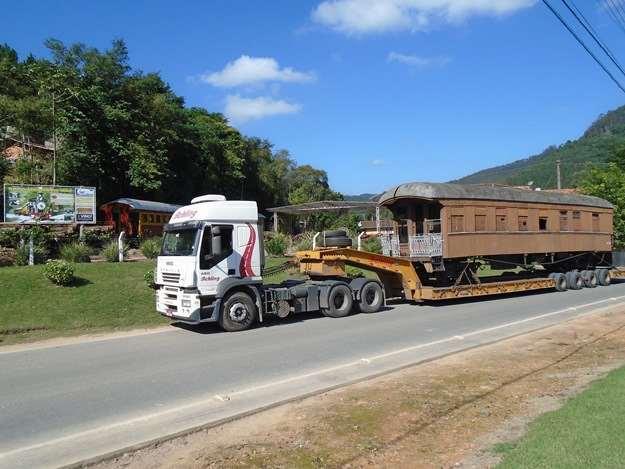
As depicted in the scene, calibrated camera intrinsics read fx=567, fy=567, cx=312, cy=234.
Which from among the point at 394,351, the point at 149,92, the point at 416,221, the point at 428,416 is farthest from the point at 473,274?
the point at 149,92

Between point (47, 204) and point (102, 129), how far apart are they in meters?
18.2

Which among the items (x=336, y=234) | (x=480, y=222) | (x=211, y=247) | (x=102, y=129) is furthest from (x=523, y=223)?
(x=102, y=129)

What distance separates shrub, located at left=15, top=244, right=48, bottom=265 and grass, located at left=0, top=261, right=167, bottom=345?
3.53 ft

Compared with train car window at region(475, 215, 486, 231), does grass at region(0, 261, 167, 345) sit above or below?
below

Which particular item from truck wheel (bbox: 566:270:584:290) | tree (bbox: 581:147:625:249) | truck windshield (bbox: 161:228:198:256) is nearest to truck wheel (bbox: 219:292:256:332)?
truck windshield (bbox: 161:228:198:256)

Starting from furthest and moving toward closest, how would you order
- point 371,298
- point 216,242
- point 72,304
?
point 371,298 < point 72,304 < point 216,242

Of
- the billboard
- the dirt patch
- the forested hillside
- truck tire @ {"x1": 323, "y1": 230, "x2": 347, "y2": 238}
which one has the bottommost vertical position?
the dirt patch

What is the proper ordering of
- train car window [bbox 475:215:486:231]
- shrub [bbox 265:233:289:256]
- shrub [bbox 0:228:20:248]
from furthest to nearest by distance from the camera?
shrub [bbox 265:233:289:256]
train car window [bbox 475:215:486:231]
shrub [bbox 0:228:20:248]

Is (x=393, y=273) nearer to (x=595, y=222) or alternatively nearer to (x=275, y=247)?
(x=275, y=247)

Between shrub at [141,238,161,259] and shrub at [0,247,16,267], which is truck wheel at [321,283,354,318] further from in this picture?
shrub at [0,247,16,267]

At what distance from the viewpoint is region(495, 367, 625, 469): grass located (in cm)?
455

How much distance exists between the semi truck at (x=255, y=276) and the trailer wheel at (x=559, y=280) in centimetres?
283

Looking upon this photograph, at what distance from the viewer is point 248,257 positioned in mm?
13953

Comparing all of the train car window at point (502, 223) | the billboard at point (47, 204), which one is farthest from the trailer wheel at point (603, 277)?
the billboard at point (47, 204)
